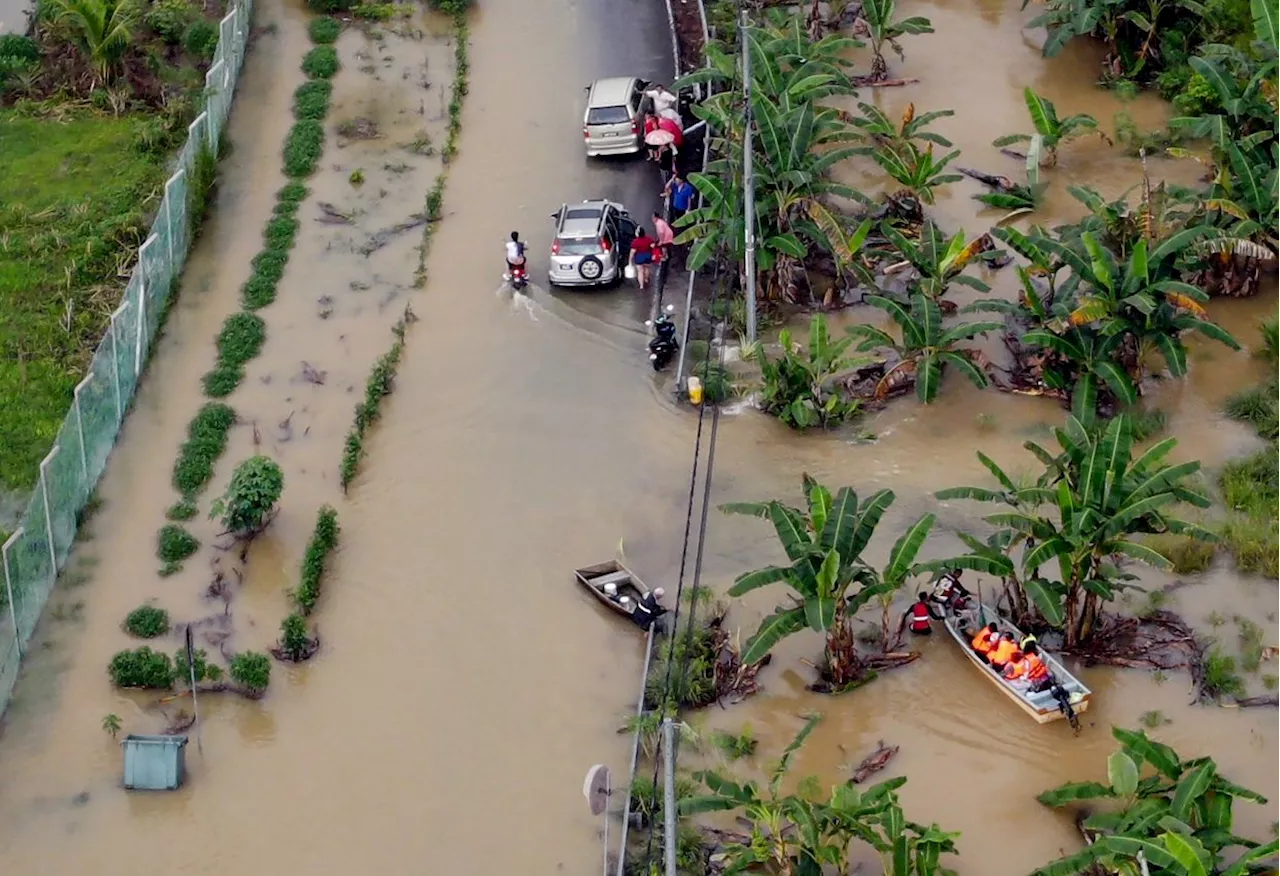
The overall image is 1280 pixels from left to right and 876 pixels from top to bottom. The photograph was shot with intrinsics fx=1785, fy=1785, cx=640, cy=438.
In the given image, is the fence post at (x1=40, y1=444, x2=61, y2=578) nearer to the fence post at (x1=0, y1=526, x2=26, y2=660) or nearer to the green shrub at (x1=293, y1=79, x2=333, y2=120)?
the fence post at (x1=0, y1=526, x2=26, y2=660)

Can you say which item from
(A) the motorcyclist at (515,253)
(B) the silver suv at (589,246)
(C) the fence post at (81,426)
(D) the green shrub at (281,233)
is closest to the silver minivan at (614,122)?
(B) the silver suv at (589,246)

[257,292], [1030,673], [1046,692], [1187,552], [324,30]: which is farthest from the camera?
[324,30]

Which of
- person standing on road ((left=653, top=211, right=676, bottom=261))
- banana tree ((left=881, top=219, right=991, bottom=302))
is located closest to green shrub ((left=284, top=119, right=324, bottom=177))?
person standing on road ((left=653, top=211, right=676, bottom=261))

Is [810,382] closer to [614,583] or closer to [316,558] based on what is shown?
[614,583]

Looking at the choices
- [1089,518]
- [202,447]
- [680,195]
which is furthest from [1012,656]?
[202,447]

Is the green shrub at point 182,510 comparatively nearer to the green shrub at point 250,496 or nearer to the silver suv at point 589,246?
the green shrub at point 250,496
